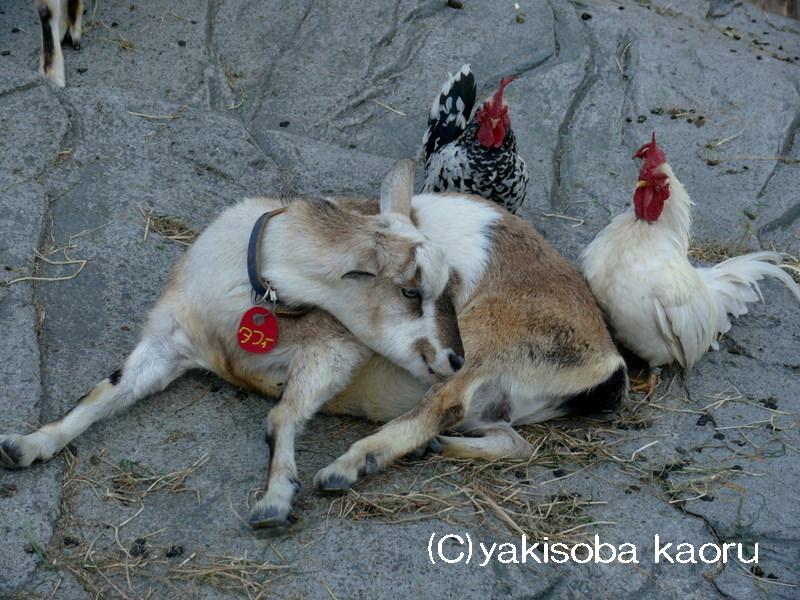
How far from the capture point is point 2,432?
3484 millimetres

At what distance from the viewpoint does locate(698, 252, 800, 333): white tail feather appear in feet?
14.8

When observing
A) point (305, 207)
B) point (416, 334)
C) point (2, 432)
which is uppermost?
point (305, 207)

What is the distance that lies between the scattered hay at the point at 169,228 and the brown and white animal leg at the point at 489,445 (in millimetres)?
1530

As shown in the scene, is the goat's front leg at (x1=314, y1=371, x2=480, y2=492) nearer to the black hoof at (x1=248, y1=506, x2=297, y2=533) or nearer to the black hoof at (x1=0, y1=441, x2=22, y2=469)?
the black hoof at (x1=248, y1=506, x2=297, y2=533)

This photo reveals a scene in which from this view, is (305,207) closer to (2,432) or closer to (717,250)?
(2,432)

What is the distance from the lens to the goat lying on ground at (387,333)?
358 centimetres

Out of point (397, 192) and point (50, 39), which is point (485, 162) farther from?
point (50, 39)

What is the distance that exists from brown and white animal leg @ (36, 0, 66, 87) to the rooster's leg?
10.4 ft

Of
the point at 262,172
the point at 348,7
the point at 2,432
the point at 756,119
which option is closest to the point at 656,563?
the point at 2,432

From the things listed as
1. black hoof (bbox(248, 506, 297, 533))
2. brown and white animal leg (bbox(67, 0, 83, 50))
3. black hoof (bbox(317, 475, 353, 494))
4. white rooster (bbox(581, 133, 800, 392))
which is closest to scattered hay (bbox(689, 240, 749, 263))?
white rooster (bbox(581, 133, 800, 392))

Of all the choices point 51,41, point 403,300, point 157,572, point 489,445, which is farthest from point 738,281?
point 51,41

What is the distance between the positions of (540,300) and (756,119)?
2.83 meters

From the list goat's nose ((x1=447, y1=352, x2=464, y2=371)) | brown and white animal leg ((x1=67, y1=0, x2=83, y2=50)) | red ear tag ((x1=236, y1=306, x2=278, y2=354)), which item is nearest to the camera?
goat's nose ((x1=447, y1=352, x2=464, y2=371))

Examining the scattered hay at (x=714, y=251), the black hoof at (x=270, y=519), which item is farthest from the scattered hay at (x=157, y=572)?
the scattered hay at (x=714, y=251)
